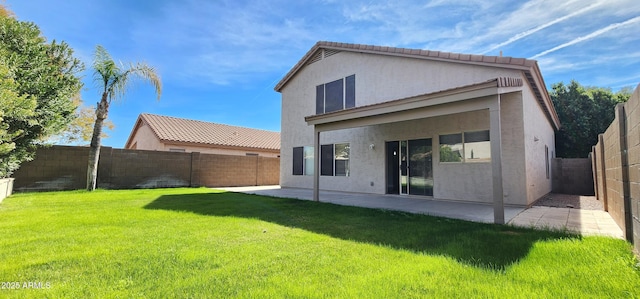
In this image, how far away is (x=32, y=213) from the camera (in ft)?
21.4

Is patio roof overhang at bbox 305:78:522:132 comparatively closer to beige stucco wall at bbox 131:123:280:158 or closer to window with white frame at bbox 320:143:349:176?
window with white frame at bbox 320:143:349:176

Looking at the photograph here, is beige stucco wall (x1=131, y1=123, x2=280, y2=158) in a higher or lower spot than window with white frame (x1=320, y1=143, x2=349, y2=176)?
higher

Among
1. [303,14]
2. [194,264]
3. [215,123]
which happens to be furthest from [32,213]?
[215,123]

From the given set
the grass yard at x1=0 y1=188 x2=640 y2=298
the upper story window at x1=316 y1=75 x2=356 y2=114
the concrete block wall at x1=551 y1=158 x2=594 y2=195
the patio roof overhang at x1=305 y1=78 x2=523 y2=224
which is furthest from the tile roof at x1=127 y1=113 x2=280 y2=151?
the concrete block wall at x1=551 y1=158 x2=594 y2=195

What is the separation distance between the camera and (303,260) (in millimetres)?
3398

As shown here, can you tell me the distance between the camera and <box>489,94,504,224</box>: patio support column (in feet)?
18.6

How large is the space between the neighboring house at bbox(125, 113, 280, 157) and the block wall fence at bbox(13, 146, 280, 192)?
3675 millimetres

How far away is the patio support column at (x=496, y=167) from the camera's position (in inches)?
223

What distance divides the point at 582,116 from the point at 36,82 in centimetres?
2682

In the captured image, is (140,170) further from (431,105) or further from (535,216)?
(535,216)

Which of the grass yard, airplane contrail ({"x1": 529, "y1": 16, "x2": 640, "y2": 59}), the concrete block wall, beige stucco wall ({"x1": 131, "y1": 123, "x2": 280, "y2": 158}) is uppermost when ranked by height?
airplane contrail ({"x1": 529, "y1": 16, "x2": 640, "y2": 59})

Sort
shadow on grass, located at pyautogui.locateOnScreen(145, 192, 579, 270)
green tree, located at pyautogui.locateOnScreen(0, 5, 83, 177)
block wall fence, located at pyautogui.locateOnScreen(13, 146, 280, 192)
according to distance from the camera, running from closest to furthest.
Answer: shadow on grass, located at pyautogui.locateOnScreen(145, 192, 579, 270) < green tree, located at pyautogui.locateOnScreen(0, 5, 83, 177) < block wall fence, located at pyautogui.locateOnScreen(13, 146, 280, 192)

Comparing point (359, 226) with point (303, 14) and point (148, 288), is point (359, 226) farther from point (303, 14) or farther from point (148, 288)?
point (303, 14)

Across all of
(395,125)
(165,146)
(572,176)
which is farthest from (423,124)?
(165,146)
